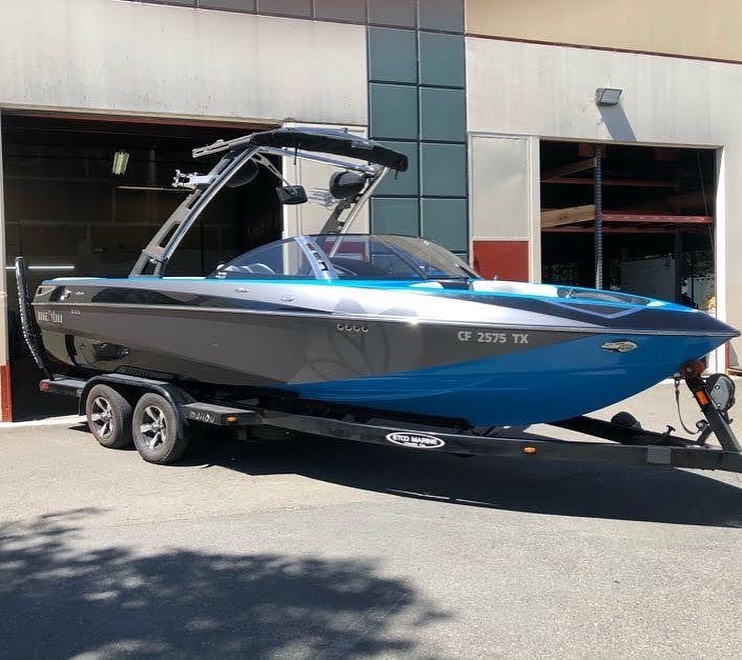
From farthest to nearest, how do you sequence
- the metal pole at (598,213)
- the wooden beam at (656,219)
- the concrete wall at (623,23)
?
the wooden beam at (656,219)
the metal pole at (598,213)
the concrete wall at (623,23)

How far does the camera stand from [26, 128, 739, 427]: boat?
4.76m

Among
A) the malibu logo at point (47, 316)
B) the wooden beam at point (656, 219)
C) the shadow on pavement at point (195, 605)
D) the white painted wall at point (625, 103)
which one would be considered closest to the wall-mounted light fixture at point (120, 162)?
the white painted wall at point (625, 103)

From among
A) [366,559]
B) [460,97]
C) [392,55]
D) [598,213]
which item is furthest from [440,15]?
[366,559]

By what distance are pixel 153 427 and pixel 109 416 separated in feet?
2.49

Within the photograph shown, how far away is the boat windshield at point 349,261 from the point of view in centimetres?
603

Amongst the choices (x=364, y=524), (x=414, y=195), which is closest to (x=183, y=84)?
(x=414, y=195)

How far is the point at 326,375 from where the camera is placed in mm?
5621

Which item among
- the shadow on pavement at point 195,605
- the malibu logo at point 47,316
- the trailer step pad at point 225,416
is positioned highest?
the malibu logo at point 47,316

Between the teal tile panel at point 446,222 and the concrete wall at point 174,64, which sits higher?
the concrete wall at point 174,64

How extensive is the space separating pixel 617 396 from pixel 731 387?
Answer: 671mm

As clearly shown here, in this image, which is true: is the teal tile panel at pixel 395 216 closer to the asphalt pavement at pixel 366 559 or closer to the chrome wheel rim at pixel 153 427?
the asphalt pavement at pixel 366 559

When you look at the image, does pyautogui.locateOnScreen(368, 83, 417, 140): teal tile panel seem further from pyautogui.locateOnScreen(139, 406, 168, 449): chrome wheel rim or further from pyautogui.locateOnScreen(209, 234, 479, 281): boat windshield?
pyautogui.locateOnScreen(139, 406, 168, 449): chrome wheel rim

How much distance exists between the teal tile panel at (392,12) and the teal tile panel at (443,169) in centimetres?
171

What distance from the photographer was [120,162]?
16.6 meters
